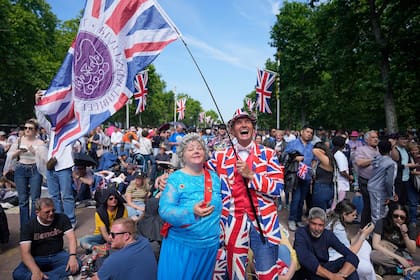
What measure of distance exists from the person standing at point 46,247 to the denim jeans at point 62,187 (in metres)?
1.43

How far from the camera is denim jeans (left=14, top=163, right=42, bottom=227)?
503 cm

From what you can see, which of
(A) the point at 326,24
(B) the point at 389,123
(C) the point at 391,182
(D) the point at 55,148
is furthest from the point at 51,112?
(A) the point at 326,24

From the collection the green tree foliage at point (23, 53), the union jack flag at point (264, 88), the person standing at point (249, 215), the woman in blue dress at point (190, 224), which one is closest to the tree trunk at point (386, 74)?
the union jack flag at point (264, 88)

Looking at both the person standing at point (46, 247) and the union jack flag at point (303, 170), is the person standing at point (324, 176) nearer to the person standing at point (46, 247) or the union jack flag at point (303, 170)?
the union jack flag at point (303, 170)

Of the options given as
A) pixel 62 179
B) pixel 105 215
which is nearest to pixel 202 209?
pixel 105 215

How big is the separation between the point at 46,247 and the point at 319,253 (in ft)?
10.2

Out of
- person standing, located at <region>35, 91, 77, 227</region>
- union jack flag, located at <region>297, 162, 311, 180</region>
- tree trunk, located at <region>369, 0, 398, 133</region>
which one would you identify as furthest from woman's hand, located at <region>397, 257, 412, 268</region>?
tree trunk, located at <region>369, 0, 398, 133</region>

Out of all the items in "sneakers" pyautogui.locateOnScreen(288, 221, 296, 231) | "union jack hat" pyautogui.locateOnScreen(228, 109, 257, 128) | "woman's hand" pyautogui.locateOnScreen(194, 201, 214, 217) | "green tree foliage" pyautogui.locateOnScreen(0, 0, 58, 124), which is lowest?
"sneakers" pyautogui.locateOnScreen(288, 221, 296, 231)

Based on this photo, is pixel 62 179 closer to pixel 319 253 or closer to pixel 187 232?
pixel 187 232

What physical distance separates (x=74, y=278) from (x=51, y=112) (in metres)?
1.96

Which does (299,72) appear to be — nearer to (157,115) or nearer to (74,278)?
(74,278)

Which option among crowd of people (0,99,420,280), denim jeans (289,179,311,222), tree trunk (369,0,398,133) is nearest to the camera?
crowd of people (0,99,420,280)

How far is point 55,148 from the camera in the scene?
11.3 ft

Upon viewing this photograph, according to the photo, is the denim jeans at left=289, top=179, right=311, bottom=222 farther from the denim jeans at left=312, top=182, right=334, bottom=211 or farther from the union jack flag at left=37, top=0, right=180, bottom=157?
the union jack flag at left=37, top=0, right=180, bottom=157
